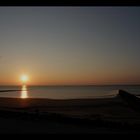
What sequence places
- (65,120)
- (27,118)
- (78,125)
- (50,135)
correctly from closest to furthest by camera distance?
(50,135) → (78,125) → (65,120) → (27,118)

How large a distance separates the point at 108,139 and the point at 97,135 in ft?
0.17

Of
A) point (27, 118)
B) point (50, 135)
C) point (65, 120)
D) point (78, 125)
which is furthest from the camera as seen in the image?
point (27, 118)

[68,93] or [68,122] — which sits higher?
[68,93]

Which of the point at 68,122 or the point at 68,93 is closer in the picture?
the point at 68,122

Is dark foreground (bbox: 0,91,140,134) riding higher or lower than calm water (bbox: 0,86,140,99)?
lower

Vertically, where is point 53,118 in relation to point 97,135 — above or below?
above

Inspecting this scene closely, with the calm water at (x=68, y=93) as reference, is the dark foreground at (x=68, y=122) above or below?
below

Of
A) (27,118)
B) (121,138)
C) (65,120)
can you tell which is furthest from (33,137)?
(27,118)

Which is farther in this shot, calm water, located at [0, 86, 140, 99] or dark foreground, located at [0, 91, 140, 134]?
calm water, located at [0, 86, 140, 99]

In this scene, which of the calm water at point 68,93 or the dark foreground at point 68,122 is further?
the calm water at point 68,93
